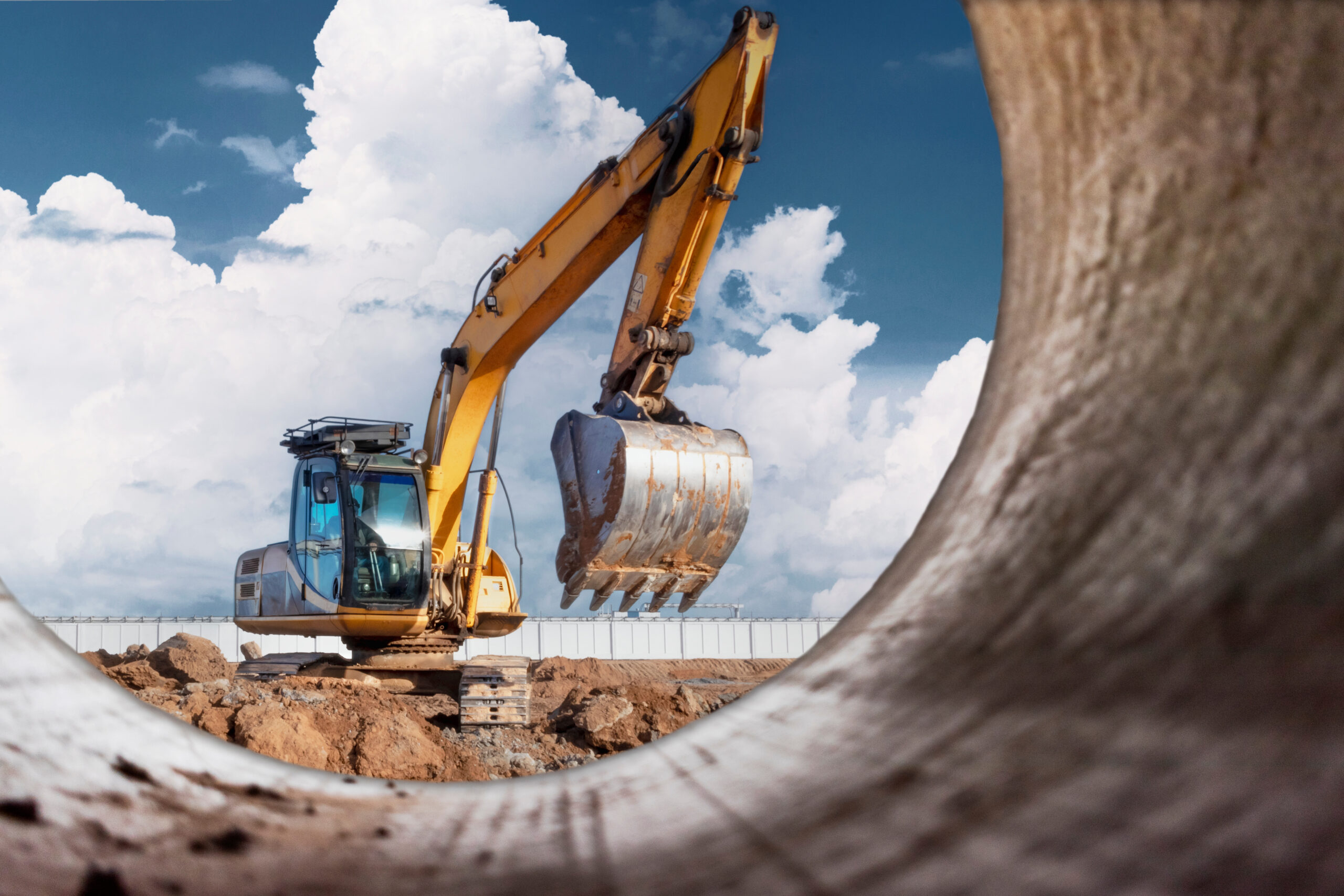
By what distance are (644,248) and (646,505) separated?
6.13ft

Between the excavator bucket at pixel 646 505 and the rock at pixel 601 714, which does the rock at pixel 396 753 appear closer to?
the rock at pixel 601 714

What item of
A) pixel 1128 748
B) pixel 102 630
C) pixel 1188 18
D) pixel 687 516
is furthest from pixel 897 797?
pixel 102 630

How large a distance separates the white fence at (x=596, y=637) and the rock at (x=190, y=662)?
22.4 ft

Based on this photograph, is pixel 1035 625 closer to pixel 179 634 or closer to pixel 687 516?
pixel 687 516

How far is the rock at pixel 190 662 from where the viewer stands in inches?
422

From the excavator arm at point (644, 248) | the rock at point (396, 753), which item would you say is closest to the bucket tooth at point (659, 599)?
the excavator arm at point (644, 248)

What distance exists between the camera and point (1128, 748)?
1.56 feet

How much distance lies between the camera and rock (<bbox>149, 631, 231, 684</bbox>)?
35.1 feet

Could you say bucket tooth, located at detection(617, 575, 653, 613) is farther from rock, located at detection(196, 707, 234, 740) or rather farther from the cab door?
the cab door

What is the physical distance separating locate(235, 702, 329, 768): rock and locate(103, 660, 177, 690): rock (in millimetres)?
3098

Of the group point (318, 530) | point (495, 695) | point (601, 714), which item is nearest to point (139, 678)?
point (318, 530)

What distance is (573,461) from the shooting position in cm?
547

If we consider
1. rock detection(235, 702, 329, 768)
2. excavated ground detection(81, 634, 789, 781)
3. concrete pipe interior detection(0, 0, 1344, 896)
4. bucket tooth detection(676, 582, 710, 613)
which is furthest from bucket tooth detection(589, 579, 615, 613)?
concrete pipe interior detection(0, 0, 1344, 896)

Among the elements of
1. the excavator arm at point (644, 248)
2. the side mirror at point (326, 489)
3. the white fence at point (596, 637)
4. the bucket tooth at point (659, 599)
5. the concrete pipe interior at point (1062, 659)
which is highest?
the excavator arm at point (644, 248)
